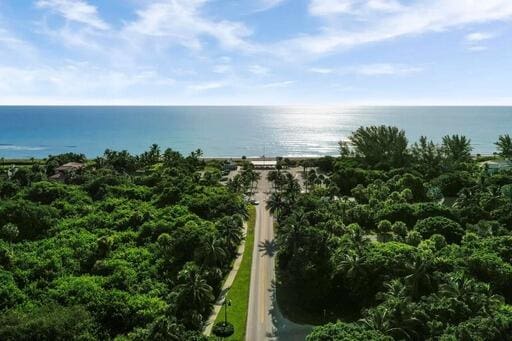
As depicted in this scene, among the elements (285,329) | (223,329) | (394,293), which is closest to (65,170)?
(223,329)

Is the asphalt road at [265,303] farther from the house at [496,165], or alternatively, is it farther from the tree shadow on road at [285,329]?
the house at [496,165]

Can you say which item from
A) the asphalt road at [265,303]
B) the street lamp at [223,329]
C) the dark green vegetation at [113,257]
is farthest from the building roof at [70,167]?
the street lamp at [223,329]

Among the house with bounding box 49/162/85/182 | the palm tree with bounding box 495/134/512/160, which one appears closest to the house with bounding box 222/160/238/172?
the house with bounding box 49/162/85/182

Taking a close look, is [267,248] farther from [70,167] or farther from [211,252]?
[70,167]

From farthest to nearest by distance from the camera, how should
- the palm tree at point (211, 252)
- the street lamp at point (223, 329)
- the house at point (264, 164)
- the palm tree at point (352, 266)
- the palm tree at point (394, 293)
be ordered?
1. the house at point (264, 164)
2. the palm tree at point (211, 252)
3. the palm tree at point (352, 266)
4. the street lamp at point (223, 329)
5. the palm tree at point (394, 293)

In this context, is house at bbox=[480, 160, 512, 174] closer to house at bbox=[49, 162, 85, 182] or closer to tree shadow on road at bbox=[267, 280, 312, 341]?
tree shadow on road at bbox=[267, 280, 312, 341]

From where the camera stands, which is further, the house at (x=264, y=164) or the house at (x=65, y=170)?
the house at (x=264, y=164)
